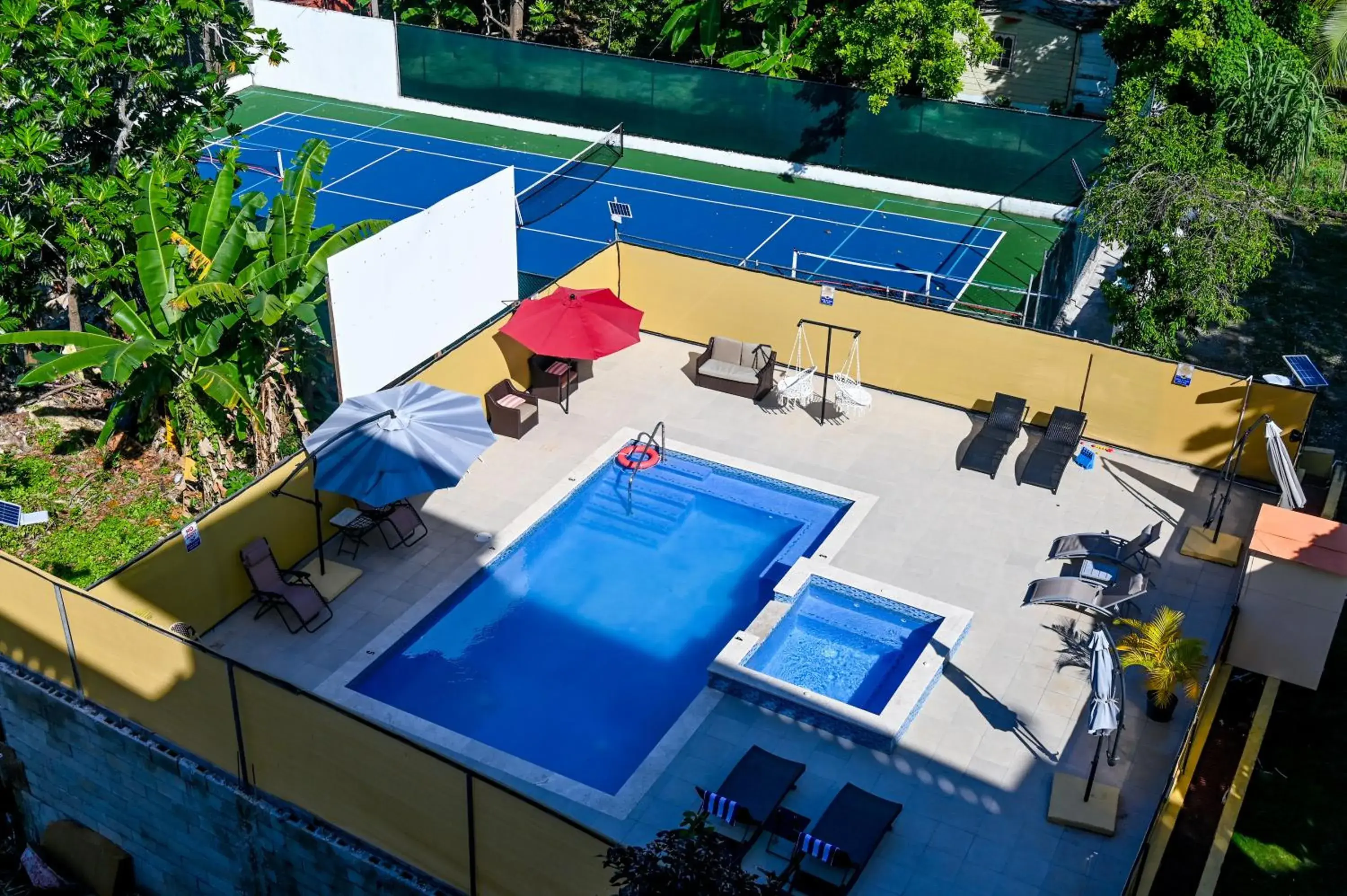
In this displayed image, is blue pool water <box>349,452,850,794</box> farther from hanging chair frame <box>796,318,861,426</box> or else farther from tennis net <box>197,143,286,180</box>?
tennis net <box>197,143,286,180</box>

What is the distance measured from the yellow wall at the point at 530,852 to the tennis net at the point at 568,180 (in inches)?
783

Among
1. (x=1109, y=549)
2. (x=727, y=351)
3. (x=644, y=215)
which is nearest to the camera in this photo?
(x=1109, y=549)

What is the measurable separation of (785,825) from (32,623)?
7.84 meters

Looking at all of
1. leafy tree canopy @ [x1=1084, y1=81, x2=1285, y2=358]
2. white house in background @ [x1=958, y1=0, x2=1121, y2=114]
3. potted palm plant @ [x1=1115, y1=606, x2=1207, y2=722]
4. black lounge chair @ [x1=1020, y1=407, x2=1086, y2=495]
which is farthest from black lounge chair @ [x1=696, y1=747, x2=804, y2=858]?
white house in background @ [x1=958, y1=0, x2=1121, y2=114]

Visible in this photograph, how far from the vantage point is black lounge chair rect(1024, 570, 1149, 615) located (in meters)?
16.1

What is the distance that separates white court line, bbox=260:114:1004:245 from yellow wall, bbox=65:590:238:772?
20.6 meters

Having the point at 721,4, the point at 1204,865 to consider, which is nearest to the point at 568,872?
the point at 1204,865

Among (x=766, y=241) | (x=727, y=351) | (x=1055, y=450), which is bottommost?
(x=766, y=241)

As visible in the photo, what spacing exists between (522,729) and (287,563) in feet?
13.5

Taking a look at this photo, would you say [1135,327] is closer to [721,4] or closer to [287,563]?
[287,563]

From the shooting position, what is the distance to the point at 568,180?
3203 cm

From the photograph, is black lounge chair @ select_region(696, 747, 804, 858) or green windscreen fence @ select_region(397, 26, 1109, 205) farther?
green windscreen fence @ select_region(397, 26, 1109, 205)

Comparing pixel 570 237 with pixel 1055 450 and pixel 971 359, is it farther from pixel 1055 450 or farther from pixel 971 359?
pixel 1055 450

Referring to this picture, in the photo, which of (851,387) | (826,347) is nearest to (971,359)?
(851,387)
